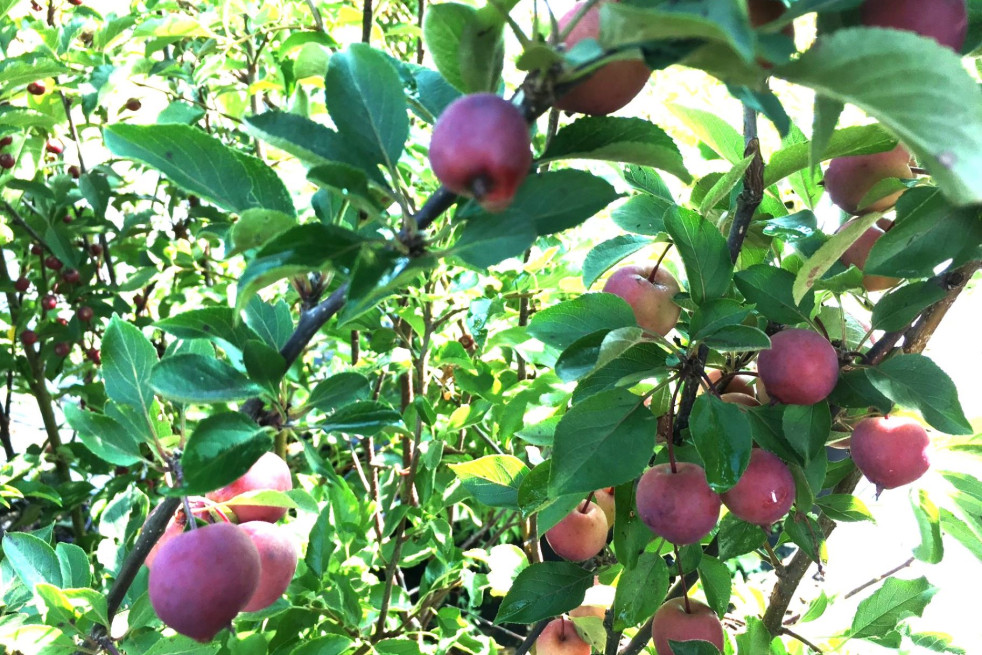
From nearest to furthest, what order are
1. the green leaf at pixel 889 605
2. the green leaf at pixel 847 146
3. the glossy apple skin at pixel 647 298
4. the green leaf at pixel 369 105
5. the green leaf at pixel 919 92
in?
the green leaf at pixel 919 92 → the green leaf at pixel 369 105 → the green leaf at pixel 847 146 → the glossy apple skin at pixel 647 298 → the green leaf at pixel 889 605

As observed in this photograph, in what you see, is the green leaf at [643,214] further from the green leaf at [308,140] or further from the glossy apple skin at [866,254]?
the green leaf at [308,140]

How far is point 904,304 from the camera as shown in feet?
1.93

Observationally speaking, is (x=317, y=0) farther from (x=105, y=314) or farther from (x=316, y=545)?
(x=316, y=545)

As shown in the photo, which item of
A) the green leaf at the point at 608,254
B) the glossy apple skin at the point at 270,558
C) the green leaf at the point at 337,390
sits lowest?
the glossy apple skin at the point at 270,558

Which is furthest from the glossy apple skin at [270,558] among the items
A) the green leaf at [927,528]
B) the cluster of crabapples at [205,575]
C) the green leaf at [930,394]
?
the green leaf at [927,528]

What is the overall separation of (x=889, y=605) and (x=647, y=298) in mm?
442

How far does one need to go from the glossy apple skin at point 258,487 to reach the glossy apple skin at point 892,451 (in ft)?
1.47

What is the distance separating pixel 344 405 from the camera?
0.55 m

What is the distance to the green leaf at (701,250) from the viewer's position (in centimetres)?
53

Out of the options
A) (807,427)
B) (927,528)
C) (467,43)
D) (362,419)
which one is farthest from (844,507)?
(467,43)

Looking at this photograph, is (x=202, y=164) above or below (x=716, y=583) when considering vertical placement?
above

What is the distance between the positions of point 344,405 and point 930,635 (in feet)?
2.25

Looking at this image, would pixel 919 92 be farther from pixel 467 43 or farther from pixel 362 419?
pixel 362 419

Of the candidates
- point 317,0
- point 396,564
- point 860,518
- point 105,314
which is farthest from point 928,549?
point 105,314
